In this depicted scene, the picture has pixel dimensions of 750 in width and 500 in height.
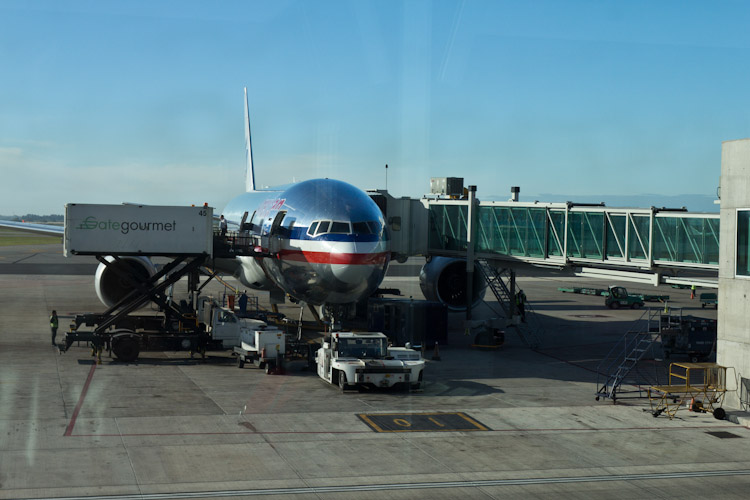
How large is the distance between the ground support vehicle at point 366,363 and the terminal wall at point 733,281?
896cm

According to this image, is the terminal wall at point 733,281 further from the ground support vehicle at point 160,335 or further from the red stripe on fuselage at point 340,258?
the ground support vehicle at point 160,335

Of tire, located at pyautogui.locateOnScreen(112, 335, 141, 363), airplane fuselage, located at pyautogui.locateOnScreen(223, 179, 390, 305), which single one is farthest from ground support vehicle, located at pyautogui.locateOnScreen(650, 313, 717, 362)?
tire, located at pyautogui.locateOnScreen(112, 335, 141, 363)

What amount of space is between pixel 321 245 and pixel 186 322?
314 inches

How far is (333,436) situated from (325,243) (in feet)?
34.9

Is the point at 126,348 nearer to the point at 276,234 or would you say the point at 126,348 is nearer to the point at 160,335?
the point at 160,335

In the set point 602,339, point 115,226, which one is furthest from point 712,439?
point 115,226

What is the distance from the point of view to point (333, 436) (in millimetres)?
19594

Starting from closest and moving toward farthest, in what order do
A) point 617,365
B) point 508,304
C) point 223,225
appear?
Result: 1. point 617,365
2. point 223,225
3. point 508,304

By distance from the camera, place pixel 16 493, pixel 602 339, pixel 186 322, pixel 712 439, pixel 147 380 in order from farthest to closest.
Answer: pixel 602 339, pixel 186 322, pixel 147 380, pixel 712 439, pixel 16 493

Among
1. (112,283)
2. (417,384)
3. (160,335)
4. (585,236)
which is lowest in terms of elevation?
(417,384)

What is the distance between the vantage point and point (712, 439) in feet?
67.2

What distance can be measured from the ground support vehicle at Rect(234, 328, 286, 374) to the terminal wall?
14.0 m

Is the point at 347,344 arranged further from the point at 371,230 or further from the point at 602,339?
the point at 602,339

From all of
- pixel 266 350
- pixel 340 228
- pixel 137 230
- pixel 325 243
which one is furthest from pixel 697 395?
pixel 137 230
